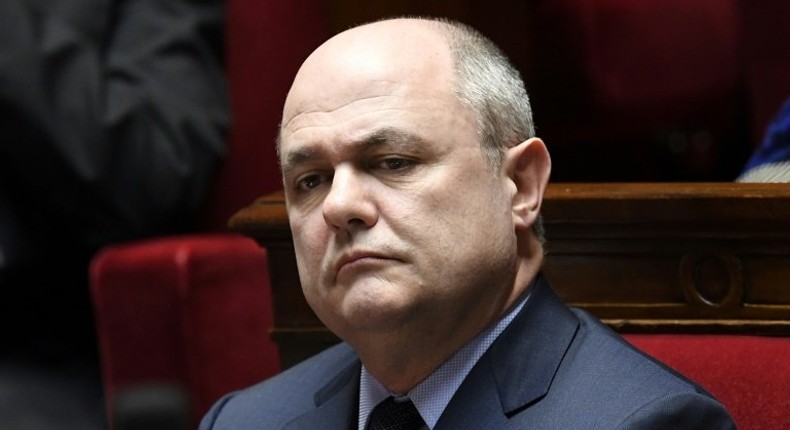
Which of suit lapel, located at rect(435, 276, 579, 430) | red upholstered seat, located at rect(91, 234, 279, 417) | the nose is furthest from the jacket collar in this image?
red upholstered seat, located at rect(91, 234, 279, 417)

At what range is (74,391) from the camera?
1.35 m

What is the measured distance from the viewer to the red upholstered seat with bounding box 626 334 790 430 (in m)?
0.86

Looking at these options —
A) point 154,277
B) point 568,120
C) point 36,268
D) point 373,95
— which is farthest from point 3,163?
point 373,95

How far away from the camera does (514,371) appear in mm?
789

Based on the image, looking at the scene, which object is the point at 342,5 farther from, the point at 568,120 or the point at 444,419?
the point at 444,419

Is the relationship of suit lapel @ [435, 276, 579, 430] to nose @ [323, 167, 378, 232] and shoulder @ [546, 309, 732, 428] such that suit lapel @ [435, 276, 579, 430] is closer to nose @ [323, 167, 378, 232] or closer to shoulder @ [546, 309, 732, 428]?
shoulder @ [546, 309, 732, 428]

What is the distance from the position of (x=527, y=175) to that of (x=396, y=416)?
0.53ft

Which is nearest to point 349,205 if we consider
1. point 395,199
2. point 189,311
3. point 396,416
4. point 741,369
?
point 395,199

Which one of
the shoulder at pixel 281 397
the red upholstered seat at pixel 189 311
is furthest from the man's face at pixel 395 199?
the red upholstered seat at pixel 189 311

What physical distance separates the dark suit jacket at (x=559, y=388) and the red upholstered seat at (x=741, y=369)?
0.31ft

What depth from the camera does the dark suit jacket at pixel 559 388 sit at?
0.73m

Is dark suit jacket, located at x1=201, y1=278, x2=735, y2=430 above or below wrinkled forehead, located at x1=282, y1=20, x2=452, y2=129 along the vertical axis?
below

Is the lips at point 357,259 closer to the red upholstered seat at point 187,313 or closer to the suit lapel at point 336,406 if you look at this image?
the suit lapel at point 336,406

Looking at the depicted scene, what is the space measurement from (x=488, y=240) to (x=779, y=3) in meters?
0.67
